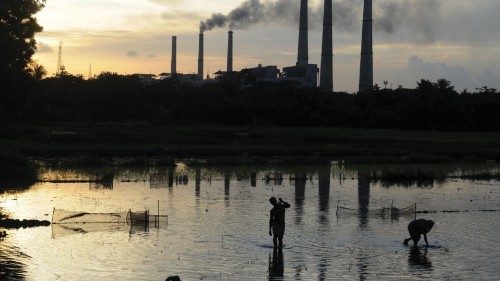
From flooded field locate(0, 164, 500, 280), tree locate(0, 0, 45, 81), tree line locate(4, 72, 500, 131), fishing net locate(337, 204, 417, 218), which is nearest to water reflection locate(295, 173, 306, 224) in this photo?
flooded field locate(0, 164, 500, 280)

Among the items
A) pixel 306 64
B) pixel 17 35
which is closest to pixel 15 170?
pixel 17 35

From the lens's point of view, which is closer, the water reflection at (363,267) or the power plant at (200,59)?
the water reflection at (363,267)

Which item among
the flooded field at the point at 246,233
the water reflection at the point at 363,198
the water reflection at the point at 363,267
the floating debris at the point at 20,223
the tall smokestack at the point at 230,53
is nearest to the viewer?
the water reflection at the point at 363,267

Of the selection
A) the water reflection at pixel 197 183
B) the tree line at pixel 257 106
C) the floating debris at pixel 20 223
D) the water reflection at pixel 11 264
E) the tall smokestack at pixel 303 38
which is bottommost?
the water reflection at pixel 11 264

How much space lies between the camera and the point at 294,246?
23875 mm

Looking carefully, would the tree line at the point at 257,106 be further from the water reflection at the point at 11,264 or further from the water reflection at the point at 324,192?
the water reflection at the point at 11,264

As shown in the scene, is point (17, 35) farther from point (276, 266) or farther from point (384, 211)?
point (276, 266)

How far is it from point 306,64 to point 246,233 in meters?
124

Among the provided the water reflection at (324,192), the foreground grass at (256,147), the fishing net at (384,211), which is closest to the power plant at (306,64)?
the foreground grass at (256,147)

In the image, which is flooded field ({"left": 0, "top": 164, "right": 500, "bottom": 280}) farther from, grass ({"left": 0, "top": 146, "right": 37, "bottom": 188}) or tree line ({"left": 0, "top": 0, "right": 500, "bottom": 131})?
tree line ({"left": 0, "top": 0, "right": 500, "bottom": 131})

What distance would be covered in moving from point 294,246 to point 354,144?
1794 inches

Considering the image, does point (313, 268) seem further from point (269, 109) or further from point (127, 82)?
point (127, 82)

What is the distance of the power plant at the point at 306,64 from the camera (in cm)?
10812

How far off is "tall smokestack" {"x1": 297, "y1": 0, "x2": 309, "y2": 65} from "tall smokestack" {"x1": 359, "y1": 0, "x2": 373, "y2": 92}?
22775 mm
